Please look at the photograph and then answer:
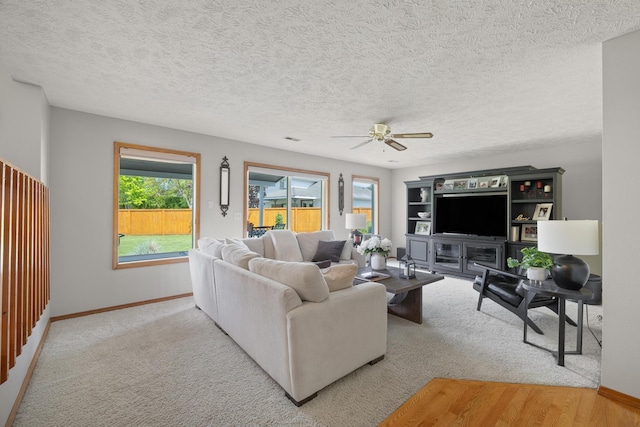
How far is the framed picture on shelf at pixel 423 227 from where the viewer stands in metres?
6.42

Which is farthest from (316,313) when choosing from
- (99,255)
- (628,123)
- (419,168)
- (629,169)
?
(419,168)

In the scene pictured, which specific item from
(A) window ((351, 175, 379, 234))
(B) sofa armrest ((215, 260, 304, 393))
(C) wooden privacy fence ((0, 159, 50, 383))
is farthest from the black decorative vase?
(A) window ((351, 175, 379, 234))

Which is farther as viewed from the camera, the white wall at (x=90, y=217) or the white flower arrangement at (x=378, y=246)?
the white flower arrangement at (x=378, y=246)

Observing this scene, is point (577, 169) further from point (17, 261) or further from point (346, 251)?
point (17, 261)

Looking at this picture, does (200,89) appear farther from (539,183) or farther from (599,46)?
(539,183)

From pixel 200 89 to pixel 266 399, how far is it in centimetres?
274

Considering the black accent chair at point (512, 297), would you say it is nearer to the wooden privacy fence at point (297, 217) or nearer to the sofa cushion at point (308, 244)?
the sofa cushion at point (308, 244)

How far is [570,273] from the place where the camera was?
236 cm

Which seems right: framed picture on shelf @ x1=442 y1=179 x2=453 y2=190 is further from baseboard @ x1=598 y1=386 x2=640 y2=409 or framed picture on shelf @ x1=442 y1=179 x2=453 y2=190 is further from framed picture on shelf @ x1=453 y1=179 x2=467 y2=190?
baseboard @ x1=598 y1=386 x2=640 y2=409

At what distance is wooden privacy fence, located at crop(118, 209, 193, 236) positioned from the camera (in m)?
3.87

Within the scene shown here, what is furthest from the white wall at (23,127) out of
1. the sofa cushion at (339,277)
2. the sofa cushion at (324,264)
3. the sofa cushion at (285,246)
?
the sofa cushion at (324,264)

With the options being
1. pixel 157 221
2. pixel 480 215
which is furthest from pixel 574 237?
pixel 157 221

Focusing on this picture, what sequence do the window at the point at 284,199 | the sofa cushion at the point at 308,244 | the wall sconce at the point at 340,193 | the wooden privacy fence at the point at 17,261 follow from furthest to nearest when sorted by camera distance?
the wall sconce at the point at 340,193, the window at the point at 284,199, the sofa cushion at the point at 308,244, the wooden privacy fence at the point at 17,261

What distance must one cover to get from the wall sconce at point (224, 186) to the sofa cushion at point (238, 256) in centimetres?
177
